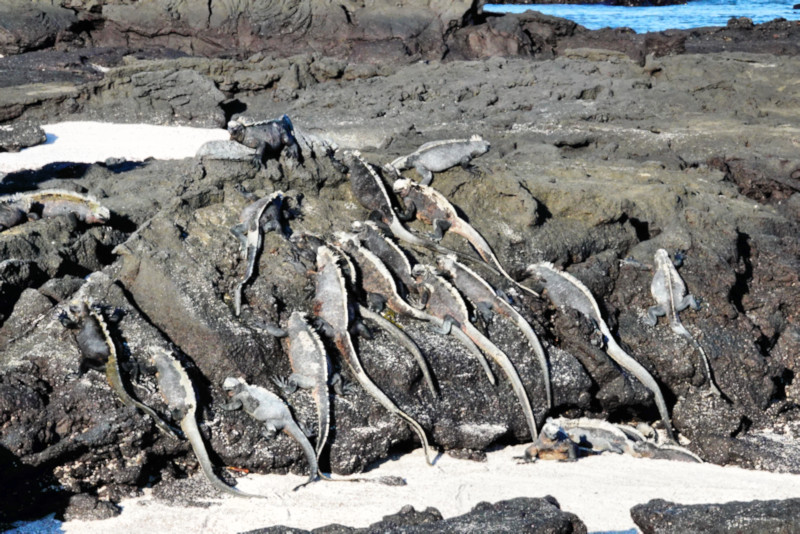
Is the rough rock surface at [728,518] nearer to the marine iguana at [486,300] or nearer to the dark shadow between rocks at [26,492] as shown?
the marine iguana at [486,300]

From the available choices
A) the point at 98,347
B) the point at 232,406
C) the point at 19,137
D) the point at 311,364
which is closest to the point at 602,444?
the point at 311,364

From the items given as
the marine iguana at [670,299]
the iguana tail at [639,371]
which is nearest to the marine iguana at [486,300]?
the iguana tail at [639,371]

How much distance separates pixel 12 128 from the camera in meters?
13.2

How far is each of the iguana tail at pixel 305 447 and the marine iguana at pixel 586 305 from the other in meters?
2.81

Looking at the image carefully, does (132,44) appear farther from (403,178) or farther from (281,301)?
(281,301)

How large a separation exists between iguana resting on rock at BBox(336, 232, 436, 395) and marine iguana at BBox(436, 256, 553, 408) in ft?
1.71

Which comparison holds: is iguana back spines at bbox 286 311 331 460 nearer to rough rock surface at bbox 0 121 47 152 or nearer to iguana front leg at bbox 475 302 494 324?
iguana front leg at bbox 475 302 494 324

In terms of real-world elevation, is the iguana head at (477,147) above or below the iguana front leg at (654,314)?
above

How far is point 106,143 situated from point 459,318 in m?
7.91

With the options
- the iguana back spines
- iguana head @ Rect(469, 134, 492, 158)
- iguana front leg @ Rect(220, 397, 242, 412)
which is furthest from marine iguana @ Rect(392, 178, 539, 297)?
iguana front leg @ Rect(220, 397, 242, 412)

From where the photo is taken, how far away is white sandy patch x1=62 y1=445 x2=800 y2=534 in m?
5.86

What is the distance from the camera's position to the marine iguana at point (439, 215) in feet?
27.0

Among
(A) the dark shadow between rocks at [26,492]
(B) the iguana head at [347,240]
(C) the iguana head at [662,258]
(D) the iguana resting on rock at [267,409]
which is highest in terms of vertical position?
(B) the iguana head at [347,240]

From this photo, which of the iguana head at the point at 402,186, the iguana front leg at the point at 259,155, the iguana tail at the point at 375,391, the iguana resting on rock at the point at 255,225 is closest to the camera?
the iguana tail at the point at 375,391
